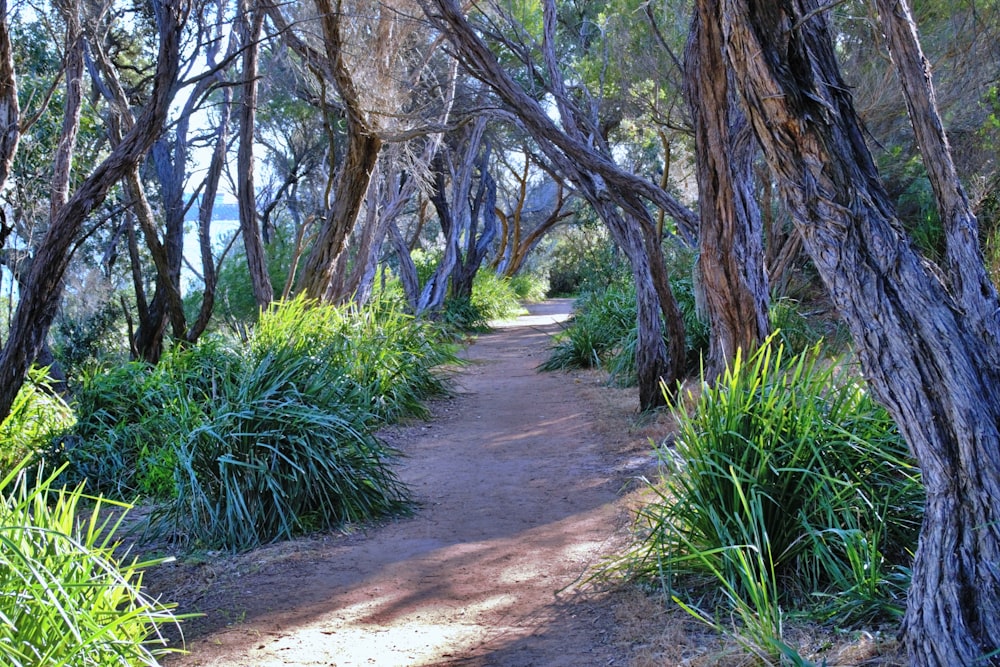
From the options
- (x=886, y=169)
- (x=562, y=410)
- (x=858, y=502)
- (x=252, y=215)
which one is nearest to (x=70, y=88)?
(x=252, y=215)

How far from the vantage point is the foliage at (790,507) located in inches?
153

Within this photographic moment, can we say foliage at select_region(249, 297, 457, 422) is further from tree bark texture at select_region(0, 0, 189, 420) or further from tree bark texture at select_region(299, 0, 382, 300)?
tree bark texture at select_region(0, 0, 189, 420)

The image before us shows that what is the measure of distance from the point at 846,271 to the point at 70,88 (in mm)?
8878

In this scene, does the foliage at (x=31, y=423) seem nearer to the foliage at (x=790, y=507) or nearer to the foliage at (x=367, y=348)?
the foliage at (x=367, y=348)

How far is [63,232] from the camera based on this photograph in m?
6.25

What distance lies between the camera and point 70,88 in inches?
368

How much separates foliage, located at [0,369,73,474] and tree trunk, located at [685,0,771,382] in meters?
5.78

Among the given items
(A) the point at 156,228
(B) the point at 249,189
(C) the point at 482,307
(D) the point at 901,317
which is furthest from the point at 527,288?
(D) the point at 901,317

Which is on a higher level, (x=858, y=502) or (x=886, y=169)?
(x=886, y=169)

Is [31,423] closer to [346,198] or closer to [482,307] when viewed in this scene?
[346,198]

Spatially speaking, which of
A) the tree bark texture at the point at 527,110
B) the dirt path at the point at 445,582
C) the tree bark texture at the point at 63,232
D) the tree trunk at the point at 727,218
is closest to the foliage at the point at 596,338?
the tree bark texture at the point at 527,110

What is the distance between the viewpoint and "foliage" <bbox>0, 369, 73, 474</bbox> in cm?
752

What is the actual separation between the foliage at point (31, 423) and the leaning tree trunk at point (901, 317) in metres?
6.63

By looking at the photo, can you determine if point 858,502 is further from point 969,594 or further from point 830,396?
point 969,594
